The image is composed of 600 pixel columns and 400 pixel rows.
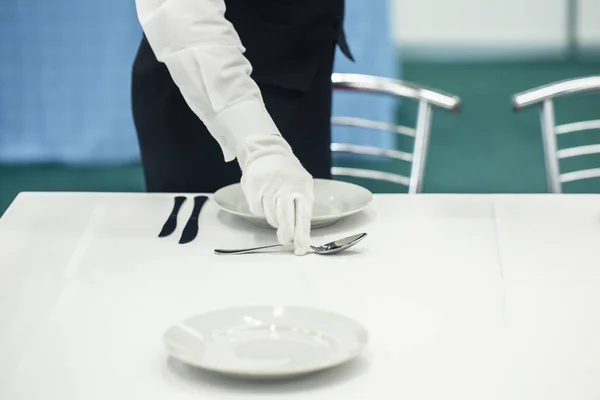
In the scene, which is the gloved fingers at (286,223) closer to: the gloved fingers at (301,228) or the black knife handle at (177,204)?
the gloved fingers at (301,228)

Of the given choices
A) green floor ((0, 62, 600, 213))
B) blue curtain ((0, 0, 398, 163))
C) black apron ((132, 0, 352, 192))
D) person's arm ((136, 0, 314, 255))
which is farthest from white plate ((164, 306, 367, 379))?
blue curtain ((0, 0, 398, 163))

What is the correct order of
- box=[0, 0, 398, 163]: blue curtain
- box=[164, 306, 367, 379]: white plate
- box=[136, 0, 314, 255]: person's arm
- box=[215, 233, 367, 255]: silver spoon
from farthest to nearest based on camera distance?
box=[0, 0, 398, 163]: blue curtain
box=[136, 0, 314, 255]: person's arm
box=[215, 233, 367, 255]: silver spoon
box=[164, 306, 367, 379]: white plate

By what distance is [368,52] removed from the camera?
445 centimetres

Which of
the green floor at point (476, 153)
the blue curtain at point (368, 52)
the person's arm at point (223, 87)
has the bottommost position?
the green floor at point (476, 153)

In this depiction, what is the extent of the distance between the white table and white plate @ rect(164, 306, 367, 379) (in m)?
0.02

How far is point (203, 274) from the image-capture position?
121 cm

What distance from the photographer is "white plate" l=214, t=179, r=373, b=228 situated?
138 cm

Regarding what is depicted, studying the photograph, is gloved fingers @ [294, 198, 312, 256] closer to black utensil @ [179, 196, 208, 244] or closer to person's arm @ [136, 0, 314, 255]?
person's arm @ [136, 0, 314, 255]

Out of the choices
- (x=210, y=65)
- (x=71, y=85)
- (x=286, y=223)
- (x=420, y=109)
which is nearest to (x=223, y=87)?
(x=210, y=65)

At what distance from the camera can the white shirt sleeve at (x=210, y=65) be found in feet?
4.82

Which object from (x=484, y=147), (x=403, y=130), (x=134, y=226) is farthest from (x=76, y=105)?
(x=134, y=226)

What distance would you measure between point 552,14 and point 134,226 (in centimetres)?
515

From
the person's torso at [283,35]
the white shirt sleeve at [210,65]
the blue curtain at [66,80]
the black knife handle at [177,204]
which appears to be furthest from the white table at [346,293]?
the blue curtain at [66,80]

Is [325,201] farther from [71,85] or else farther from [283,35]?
[71,85]
